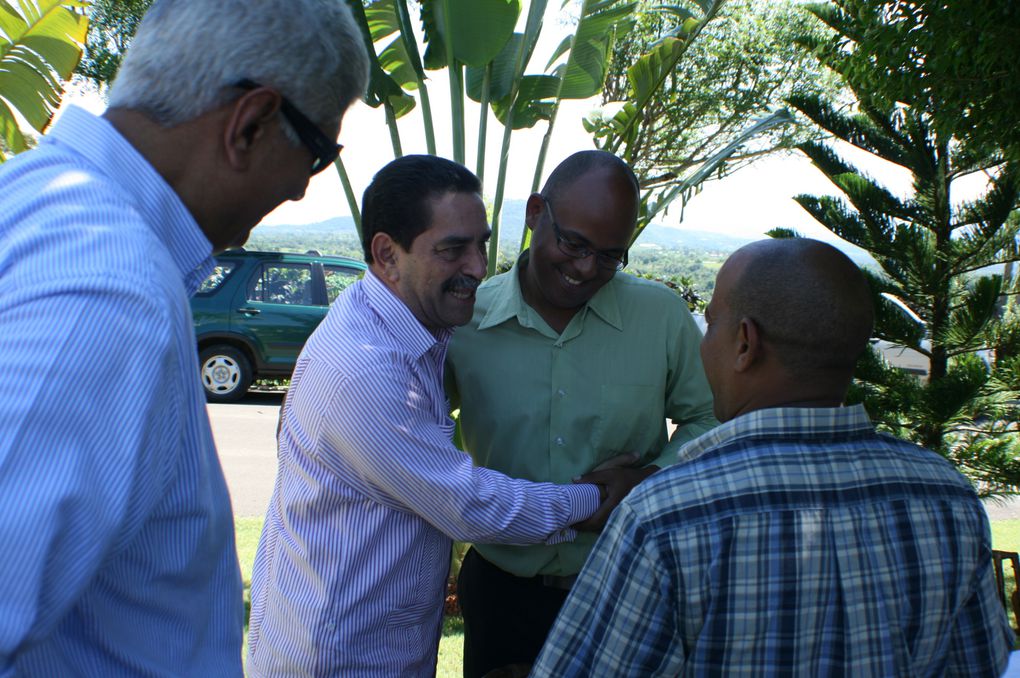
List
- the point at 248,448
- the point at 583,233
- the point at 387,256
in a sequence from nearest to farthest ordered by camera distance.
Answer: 1. the point at 387,256
2. the point at 583,233
3. the point at 248,448

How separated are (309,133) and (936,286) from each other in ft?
18.6

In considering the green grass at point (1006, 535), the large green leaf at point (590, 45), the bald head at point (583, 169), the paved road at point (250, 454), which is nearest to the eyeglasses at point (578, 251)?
the bald head at point (583, 169)

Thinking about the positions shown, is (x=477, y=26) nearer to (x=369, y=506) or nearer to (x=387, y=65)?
(x=387, y=65)

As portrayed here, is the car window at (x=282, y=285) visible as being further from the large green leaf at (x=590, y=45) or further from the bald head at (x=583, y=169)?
the bald head at (x=583, y=169)

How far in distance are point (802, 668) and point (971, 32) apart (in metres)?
2.03

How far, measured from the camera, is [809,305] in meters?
1.49

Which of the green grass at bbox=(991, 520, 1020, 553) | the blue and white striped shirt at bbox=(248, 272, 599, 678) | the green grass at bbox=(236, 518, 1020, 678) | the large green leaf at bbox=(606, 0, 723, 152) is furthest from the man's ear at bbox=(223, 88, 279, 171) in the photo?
the green grass at bbox=(991, 520, 1020, 553)

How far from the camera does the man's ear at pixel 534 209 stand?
2582 mm

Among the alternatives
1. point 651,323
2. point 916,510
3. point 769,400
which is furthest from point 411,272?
point 916,510

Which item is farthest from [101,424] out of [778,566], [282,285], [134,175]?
[282,285]

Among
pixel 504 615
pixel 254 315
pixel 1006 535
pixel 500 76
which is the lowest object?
A: pixel 254 315

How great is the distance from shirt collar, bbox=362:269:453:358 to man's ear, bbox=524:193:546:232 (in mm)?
668

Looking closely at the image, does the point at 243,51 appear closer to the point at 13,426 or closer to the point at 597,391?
the point at 13,426

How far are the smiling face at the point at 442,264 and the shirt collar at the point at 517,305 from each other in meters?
0.32
